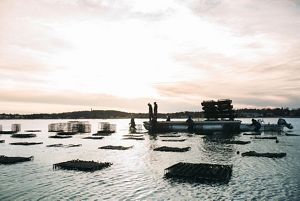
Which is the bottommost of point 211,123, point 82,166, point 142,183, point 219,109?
point 142,183

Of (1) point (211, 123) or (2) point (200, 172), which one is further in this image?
(1) point (211, 123)

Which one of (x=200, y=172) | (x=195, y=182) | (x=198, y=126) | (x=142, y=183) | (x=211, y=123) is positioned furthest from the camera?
(x=198, y=126)

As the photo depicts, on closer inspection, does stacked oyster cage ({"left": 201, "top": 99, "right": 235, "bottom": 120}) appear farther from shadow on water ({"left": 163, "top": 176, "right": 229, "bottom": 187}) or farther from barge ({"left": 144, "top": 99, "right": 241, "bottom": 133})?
shadow on water ({"left": 163, "top": 176, "right": 229, "bottom": 187})

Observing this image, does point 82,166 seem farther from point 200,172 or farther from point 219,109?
point 219,109

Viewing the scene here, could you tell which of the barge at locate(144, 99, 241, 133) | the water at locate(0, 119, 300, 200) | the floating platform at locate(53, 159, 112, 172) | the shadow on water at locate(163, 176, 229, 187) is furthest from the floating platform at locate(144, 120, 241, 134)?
the shadow on water at locate(163, 176, 229, 187)

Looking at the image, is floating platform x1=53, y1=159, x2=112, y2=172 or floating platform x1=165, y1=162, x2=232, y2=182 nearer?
floating platform x1=165, y1=162, x2=232, y2=182

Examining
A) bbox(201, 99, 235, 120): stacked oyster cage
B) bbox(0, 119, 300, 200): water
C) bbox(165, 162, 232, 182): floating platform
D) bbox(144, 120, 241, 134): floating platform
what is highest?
bbox(201, 99, 235, 120): stacked oyster cage

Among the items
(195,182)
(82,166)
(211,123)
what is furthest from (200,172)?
(211,123)

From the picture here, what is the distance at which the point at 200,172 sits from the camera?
3675 cm

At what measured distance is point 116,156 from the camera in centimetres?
5694

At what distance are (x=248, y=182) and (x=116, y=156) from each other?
28.4m

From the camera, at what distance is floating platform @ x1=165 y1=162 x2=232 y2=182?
116 feet

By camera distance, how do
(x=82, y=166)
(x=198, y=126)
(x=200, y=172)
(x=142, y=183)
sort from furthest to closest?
(x=198, y=126) → (x=82, y=166) → (x=200, y=172) → (x=142, y=183)

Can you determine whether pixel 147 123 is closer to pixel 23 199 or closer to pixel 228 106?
pixel 228 106
